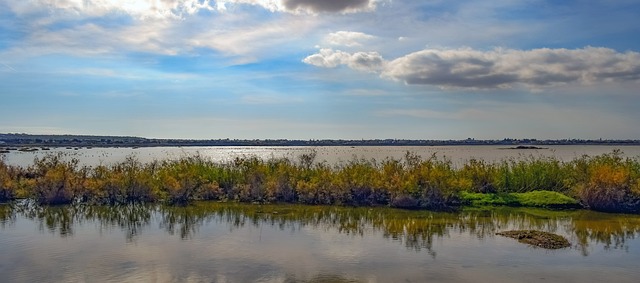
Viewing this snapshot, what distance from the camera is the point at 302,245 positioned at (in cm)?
1348

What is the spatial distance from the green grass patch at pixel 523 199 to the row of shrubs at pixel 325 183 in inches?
17.3

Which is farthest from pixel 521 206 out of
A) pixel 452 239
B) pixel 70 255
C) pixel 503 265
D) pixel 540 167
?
pixel 70 255

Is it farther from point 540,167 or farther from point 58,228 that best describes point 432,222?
point 58,228

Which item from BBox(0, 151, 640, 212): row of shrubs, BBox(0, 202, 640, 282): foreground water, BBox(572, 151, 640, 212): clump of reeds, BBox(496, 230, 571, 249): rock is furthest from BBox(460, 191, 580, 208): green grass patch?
BBox(496, 230, 571, 249): rock

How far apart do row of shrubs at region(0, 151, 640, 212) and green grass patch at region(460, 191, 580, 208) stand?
44 centimetres

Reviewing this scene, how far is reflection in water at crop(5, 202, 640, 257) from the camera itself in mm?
15023

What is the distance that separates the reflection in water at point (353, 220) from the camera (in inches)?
591

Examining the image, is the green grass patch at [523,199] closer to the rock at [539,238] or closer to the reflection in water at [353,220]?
the reflection in water at [353,220]

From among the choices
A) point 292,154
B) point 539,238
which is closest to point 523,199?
point 539,238

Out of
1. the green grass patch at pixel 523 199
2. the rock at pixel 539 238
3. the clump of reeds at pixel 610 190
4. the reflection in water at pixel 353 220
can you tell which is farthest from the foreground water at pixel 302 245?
the green grass patch at pixel 523 199

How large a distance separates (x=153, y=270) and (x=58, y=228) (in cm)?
608

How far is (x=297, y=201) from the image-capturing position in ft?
68.9

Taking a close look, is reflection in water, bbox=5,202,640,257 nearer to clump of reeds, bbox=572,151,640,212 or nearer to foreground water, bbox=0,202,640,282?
foreground water, bbox=0,202,640,282

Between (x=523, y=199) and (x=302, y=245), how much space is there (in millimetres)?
10820
